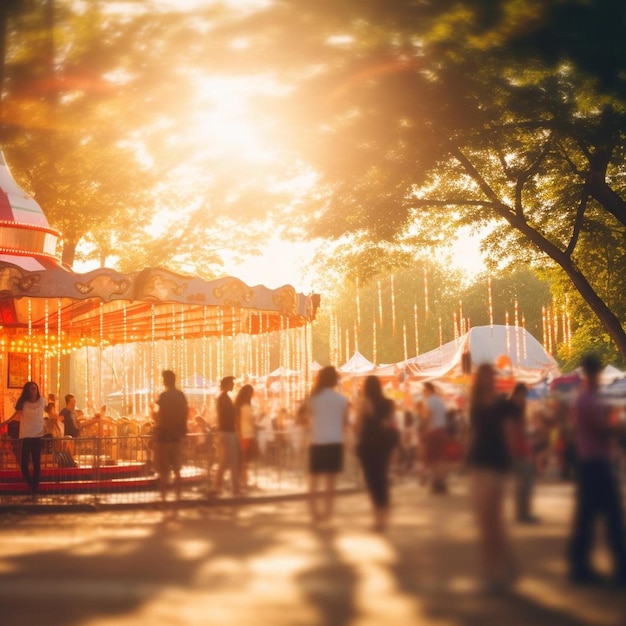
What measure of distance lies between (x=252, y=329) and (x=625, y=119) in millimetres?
18794

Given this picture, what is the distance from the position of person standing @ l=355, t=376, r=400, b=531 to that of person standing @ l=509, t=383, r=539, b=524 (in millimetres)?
355

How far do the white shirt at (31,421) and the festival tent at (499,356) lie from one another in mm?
13672

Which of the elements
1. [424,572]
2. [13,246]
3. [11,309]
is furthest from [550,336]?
[11,309]

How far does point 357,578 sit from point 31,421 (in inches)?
550

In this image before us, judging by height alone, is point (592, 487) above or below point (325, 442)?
below

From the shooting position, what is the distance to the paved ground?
7.92ft

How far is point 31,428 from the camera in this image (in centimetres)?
1586

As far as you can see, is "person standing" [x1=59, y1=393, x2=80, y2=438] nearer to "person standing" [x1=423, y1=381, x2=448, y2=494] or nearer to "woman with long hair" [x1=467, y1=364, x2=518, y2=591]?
"person standing" [x1=423, y1=381, x2=448, y2=494]

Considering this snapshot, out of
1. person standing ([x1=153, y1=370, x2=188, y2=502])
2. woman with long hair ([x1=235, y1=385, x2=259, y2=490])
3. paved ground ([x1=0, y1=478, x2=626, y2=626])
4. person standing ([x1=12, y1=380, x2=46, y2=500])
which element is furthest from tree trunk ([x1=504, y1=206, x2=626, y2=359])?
paved ground ([x1=0, y1=478, x2=626, y2=626])

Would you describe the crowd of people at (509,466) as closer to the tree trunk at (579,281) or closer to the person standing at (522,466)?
the person standing at (522,466)

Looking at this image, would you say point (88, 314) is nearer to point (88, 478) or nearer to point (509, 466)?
point (88, 478)

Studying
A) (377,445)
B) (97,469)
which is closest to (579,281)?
(97,469)

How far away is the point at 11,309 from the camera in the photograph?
2034cm

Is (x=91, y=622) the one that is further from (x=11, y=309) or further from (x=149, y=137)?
(x=11, y=309)
